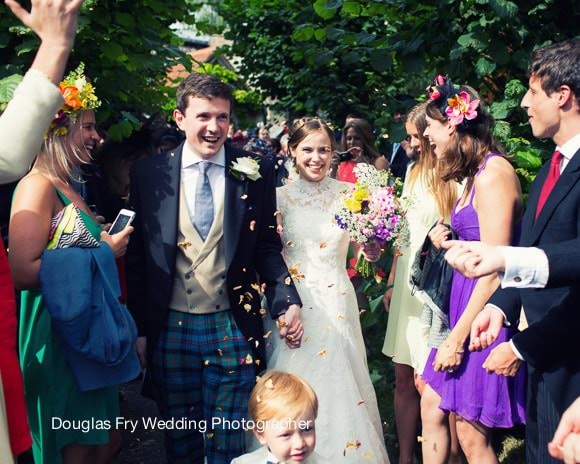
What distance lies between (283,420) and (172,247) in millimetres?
1159

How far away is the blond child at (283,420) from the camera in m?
2.96

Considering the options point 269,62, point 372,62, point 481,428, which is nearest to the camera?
point 481,428

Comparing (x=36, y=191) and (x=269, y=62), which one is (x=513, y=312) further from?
(x=269, y=62)

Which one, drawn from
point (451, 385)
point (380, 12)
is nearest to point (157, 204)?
point (451, 385)

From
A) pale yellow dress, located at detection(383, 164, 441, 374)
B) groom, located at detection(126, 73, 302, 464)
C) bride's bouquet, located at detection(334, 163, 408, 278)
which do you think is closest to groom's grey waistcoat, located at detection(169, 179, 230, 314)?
groom, located at detection(126, 73, 302, 464)

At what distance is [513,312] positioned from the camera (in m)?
3.04

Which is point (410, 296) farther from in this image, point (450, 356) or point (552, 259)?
point (552, 259)

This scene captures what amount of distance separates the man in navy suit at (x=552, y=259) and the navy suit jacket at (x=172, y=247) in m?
1.40

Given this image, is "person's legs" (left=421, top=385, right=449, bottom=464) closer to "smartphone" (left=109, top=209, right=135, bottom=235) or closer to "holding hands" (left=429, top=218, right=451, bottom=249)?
"holding hands" (left=429, top=218, right=451, bottom=249)

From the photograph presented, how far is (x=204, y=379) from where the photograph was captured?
3732mm

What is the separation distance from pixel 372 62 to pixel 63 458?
3.63m

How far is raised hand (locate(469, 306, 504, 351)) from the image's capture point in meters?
3.01

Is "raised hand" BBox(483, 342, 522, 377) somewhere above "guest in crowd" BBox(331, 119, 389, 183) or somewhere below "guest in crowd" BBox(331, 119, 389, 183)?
below

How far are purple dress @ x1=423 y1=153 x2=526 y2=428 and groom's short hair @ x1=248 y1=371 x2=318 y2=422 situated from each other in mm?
908
